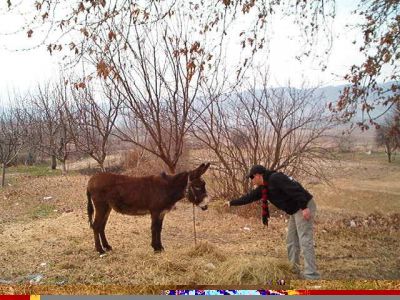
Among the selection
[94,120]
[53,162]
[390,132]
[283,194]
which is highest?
[94,120]

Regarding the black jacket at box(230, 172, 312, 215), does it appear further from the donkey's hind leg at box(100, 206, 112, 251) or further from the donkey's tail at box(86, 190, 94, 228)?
the donkey's tail at box(86, 190, 94, 228)

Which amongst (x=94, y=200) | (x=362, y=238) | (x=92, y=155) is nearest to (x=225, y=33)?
(x=92, y=155)

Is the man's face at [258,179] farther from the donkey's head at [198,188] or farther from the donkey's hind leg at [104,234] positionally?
the donkey's hind leg at [104,234]

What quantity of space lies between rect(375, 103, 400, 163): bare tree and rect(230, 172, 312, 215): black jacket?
72cm

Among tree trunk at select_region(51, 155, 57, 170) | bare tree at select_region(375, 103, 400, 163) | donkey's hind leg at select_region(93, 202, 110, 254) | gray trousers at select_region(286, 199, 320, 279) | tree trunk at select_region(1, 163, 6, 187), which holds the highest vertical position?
bare tree at select_region(375, 103, 400, 163)

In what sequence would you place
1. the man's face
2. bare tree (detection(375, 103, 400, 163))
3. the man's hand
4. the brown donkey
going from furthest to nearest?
bare tree (detection(375, 103, 400, 163)) → the brown donkey → the man's face → the man's hand

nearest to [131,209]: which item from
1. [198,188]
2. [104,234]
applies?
[104,234]

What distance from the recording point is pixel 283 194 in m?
3.07

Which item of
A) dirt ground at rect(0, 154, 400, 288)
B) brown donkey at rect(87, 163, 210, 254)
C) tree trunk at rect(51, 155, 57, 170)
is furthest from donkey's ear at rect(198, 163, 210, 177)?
tree trunk at rect(51, 155, 57, 170)

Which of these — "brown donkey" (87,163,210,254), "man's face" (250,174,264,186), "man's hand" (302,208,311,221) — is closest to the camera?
"man's hand" (302,208,311,221)

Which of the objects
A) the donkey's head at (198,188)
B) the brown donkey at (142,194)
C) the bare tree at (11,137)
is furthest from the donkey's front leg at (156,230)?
the bare tree at (11,137)

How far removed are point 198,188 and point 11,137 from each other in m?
1.33

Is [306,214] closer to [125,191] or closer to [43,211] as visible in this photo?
[125,191]

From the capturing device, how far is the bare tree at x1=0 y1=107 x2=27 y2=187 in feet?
10.8
